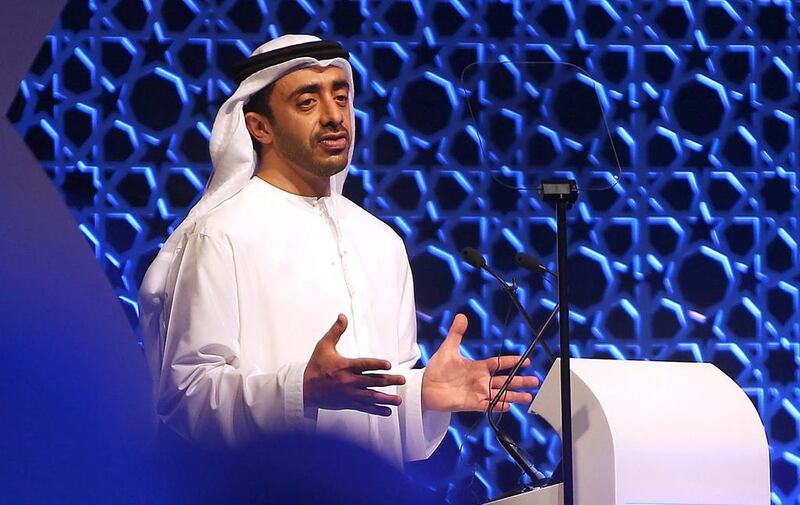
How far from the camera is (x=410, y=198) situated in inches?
154

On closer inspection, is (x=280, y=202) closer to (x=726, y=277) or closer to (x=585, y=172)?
(x=585, y=172)

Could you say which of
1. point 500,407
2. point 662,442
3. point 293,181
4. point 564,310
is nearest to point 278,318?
point 293,181

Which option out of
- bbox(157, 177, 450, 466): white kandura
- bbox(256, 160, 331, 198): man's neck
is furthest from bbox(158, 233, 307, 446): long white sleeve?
bbox(256, 160, 331, 198): man's neck

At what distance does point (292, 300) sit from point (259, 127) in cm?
53

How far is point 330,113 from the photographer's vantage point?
3018mm

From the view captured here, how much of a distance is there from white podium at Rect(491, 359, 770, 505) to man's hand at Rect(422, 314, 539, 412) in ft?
1.12

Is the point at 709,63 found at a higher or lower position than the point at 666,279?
higher

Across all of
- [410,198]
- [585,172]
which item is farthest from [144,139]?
[585,172]

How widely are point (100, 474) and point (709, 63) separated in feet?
8.69

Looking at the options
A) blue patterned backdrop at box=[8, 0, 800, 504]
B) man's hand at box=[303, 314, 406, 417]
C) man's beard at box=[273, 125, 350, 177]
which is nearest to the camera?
man's hand at box=[303, 314, 406, 417]

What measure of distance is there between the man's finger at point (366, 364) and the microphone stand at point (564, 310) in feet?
1.19

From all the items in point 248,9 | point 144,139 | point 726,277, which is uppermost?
point 248,9

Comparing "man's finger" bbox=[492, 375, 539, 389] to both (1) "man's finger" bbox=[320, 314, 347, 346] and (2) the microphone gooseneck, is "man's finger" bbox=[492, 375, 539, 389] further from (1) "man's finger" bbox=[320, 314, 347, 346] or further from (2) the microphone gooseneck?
(1) "man's finger" bbox=[320, 314, 347, 346]

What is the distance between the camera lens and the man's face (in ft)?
9.86
